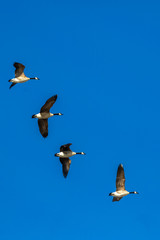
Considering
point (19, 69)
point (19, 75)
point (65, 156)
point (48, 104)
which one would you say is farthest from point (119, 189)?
point (19, 69)

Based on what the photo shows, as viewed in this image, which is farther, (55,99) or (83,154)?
(83,154)

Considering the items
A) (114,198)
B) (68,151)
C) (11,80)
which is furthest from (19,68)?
(114,198)

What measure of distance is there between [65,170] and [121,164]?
3.60 meters

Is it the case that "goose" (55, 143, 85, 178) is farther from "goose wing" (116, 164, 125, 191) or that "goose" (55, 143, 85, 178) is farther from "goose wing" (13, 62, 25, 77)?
"goose wing" (13, 62, 25, 77)

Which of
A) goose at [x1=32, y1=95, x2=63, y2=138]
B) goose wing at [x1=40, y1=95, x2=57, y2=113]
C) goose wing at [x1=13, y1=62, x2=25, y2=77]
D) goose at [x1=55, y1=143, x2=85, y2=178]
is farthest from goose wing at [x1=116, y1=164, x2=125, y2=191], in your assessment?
goose wing at [x1=13, y1=62, x2=25, y2=77]

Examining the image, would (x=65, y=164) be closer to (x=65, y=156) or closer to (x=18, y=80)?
(x=65, y=156)

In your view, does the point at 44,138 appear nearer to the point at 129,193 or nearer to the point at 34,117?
the point at 34,117

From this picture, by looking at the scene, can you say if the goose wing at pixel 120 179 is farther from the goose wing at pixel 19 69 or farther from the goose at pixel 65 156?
the goose wing at pixel 19 69

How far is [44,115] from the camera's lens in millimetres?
60844

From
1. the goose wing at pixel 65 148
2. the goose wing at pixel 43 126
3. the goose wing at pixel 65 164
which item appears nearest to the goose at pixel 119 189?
the goose wing at pixel 65 164

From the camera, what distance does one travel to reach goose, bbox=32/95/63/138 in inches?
2362

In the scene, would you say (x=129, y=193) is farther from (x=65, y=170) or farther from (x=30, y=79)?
(x=30, y=79)

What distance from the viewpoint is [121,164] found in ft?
201

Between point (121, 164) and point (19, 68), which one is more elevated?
point (19, 68)
